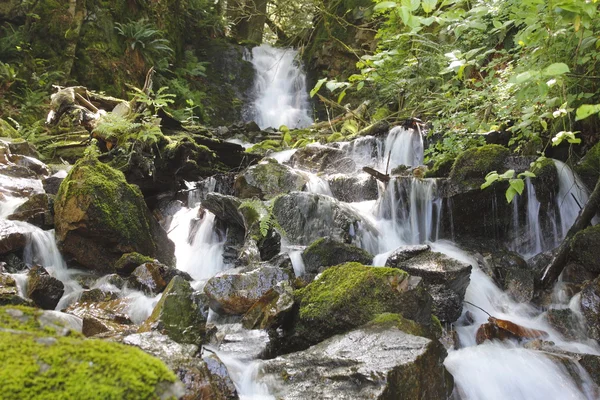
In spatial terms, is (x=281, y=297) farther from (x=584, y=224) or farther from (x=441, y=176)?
(x=441, y=176)

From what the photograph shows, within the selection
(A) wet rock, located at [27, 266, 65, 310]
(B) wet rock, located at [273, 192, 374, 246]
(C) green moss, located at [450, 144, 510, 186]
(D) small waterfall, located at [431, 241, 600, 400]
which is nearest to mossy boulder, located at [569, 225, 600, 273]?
(D) small waterfall, located at [431, 241, 600, 400]

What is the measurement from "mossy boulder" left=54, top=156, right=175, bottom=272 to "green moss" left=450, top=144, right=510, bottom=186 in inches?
191

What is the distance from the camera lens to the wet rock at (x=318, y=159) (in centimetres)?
954

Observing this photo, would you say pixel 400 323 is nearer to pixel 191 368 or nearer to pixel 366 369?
pixel 366 369

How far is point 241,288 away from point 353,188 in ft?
14.1

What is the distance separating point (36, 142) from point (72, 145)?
2.47 ft

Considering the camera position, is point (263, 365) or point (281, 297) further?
point (281, 297)

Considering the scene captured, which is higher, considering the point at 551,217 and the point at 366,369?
the point at 551,217

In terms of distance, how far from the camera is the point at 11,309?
69.1 inches

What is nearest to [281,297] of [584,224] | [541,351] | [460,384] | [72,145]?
[460,384]

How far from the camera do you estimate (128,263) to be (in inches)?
215

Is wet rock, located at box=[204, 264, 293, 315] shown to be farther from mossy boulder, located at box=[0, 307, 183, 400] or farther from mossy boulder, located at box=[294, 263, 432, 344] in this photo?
mossy boulder, located at box=[0, 307, 183, 400]

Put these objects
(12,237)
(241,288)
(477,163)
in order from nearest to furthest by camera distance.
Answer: (241,288) < (12,237) < (477,163)

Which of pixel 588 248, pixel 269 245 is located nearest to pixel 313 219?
pixel 269 245
